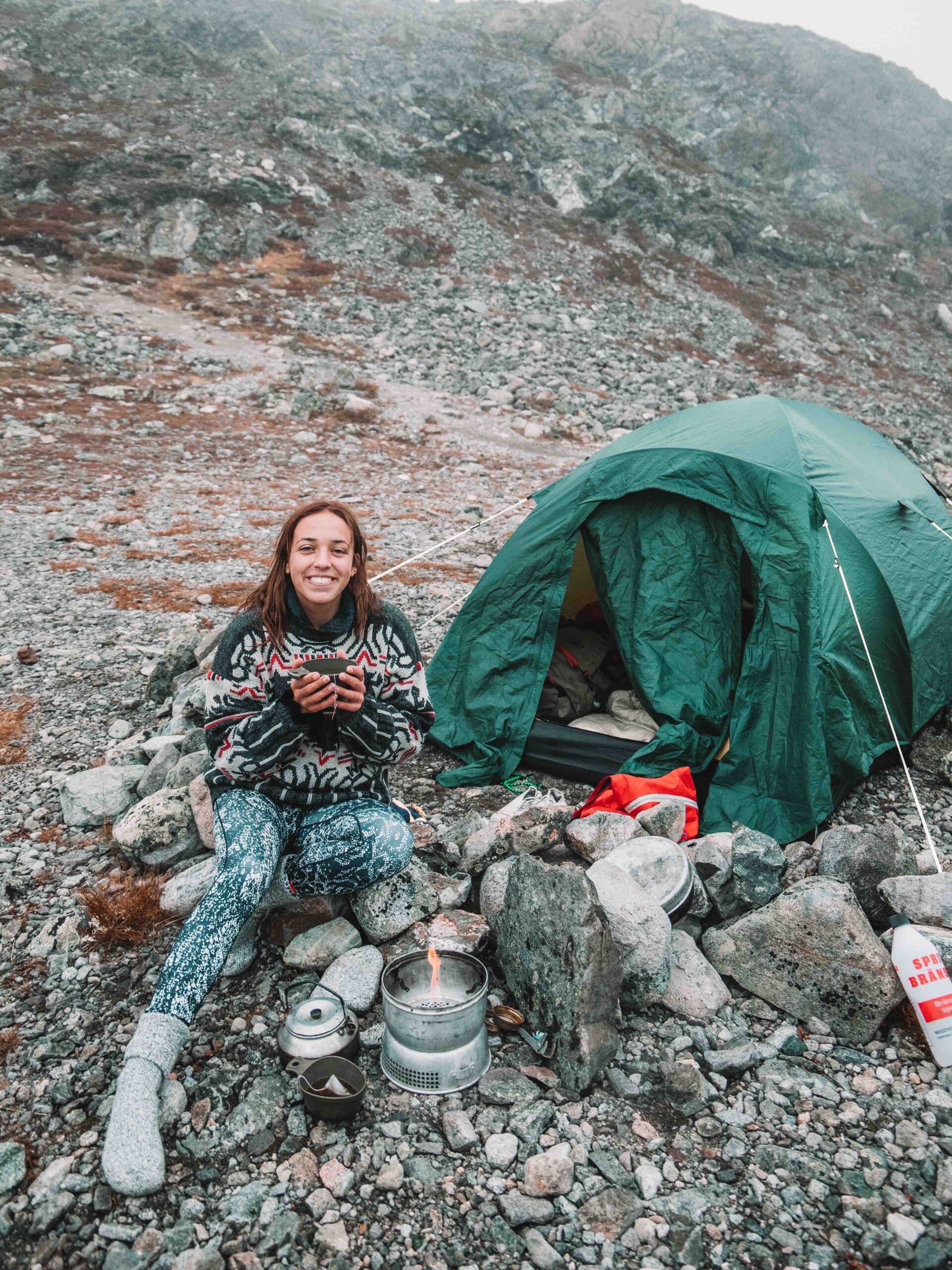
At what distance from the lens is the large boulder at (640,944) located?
3.24 m

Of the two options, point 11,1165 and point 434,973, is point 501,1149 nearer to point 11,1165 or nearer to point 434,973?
point 434,973

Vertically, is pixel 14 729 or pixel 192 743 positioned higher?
pixel 192 743

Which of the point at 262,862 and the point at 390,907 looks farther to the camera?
the point at 390,907

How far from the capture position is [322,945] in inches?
134

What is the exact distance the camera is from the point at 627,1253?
2.32 metres

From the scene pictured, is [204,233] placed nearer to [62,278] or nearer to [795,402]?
[62,278]

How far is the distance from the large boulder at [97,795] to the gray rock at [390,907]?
173 cm

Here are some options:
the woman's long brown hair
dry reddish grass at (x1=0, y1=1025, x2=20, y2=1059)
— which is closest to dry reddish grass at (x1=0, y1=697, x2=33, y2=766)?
dry reddish grass at (x1=0, y1=1025, x2=20, y2=1059)

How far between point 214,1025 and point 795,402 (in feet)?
20.2

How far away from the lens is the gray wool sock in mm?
2416

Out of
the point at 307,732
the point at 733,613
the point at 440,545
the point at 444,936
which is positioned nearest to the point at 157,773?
the point at 307,732

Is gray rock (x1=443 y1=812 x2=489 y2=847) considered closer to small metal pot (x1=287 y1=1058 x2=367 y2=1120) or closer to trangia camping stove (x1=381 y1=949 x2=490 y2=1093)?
trangia camping stove (x1=381 y1=949 x2=490 y2=1093)

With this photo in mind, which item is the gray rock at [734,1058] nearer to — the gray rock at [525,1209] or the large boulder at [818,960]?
the large boulder at [818,960]

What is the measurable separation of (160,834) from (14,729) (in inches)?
82.8
